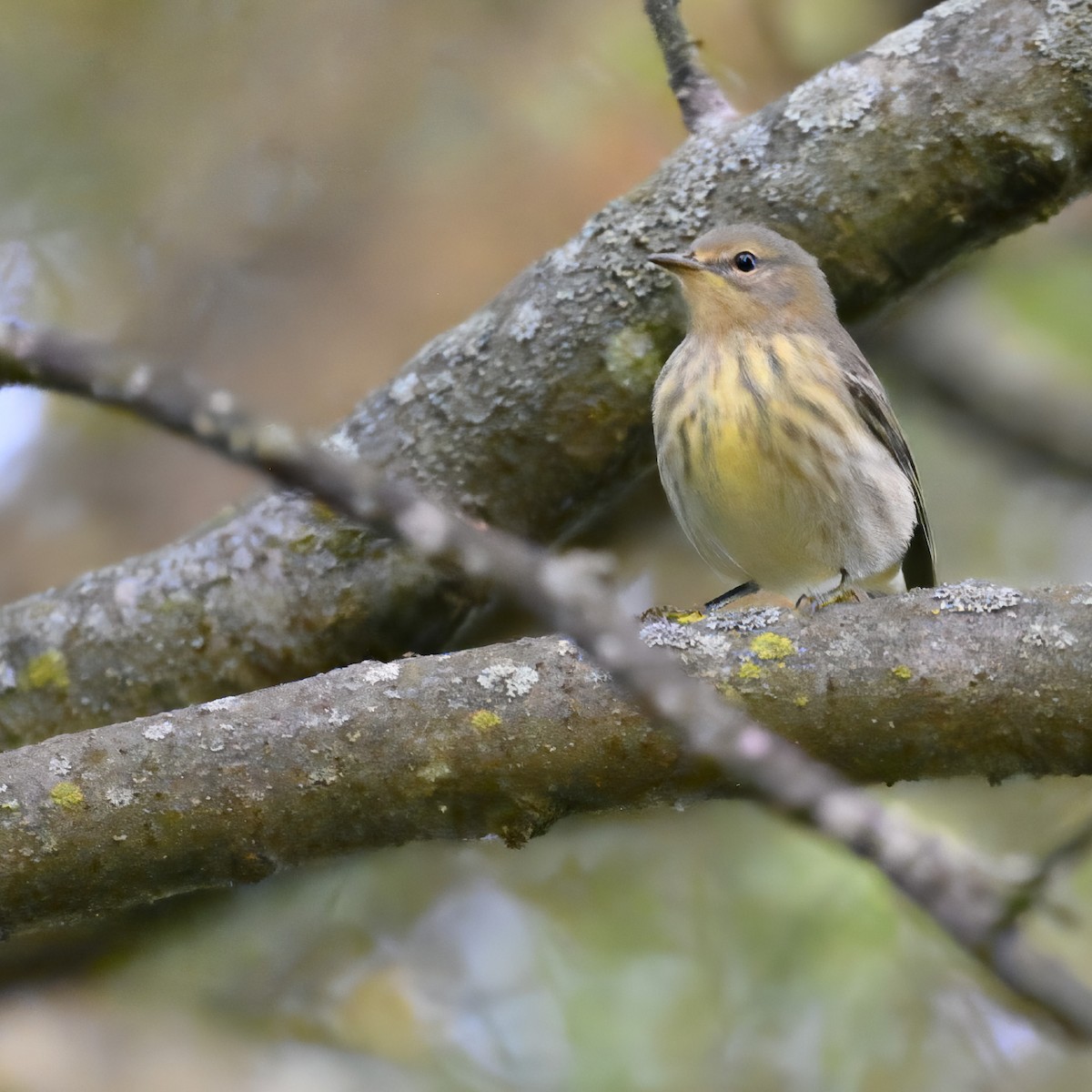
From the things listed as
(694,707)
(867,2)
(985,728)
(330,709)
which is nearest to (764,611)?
(985,728)

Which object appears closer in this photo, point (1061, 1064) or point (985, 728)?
point (985, 728)

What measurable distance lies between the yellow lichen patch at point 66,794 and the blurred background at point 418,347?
2.71 m

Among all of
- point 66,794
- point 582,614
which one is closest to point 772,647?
point 66,794

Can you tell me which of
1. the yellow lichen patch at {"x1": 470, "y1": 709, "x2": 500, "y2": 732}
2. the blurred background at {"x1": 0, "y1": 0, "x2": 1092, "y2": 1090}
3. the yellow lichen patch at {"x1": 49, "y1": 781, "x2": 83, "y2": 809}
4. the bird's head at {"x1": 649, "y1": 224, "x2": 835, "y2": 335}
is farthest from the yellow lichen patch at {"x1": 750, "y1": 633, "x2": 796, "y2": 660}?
the blurred background at {"x1": 0, "y1": 0, "x2": 1092, "y2": 1090}

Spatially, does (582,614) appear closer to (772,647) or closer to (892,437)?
(772,647)

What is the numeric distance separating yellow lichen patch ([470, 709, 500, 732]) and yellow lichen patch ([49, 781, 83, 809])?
90 centimetres

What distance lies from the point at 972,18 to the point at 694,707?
12.1ft

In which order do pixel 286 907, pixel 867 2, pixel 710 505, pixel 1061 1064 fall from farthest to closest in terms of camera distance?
pixel 867 2 → pixel 286 907 → pixel 1061 1064 → pixel 710 505

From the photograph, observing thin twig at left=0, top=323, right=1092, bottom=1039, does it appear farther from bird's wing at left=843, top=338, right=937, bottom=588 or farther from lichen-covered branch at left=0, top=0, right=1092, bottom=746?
bird's wing at left=843, top=338, right=937, bottom=588

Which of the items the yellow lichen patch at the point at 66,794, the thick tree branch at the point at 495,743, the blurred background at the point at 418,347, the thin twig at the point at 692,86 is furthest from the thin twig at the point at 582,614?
the blurred background at the point at 418,347

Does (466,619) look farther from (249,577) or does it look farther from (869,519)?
(869,519)

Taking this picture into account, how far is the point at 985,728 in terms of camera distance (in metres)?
2.93

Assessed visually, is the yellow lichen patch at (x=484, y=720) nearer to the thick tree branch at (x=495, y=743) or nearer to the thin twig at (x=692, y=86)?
the thick tree branch at (x=495, y=743)

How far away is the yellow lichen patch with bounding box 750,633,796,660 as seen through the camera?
9.89 ft
